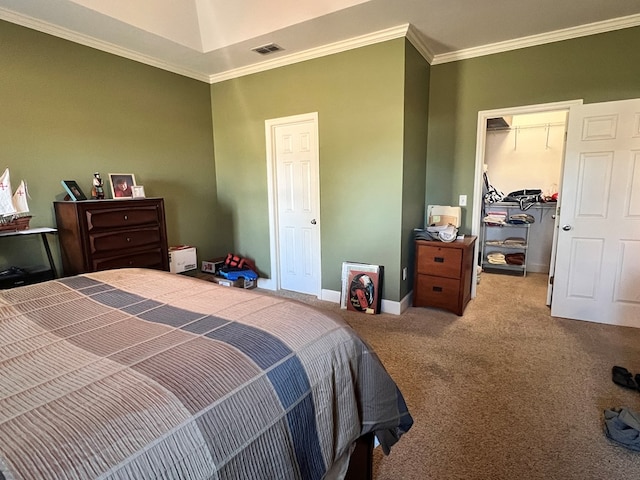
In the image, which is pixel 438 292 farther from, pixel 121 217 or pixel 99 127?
pixel 99 127

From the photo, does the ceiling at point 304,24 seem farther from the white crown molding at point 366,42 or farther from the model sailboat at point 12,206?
the model sailboat at point 12,206

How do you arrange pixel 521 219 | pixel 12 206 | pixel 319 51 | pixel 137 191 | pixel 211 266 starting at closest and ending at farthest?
pixel 12 206, pixel 137 191, pixel 319 51, pixel 211 266, pixel 521 219

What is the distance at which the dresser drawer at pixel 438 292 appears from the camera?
11.1 ft

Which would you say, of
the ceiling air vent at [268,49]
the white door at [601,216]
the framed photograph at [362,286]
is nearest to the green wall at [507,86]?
the white door at [601,216]

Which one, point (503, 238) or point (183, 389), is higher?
point (183, 389)

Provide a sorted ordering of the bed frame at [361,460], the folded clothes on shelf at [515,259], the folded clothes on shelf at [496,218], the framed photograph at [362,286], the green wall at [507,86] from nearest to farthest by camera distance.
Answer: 1. the bed frame at [361,460]
2. the green wall at [507,86]
3. the framed photograph at [362,286]
4. the folded clothes on shelf at [515,259]
5. the folded clothes on shelf at [496,218]

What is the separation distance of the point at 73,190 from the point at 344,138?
8.23 ft

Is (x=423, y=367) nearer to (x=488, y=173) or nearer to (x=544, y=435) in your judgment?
(x=544, y=435)

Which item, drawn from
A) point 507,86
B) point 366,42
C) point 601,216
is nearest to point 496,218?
point 601,216

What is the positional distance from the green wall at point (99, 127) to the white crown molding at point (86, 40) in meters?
0.04

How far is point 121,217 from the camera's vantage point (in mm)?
2998

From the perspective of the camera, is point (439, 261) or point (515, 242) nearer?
point (439, 261)

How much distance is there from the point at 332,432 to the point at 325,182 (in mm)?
2904

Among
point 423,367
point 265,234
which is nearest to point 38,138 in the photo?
point 265,234
